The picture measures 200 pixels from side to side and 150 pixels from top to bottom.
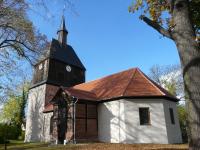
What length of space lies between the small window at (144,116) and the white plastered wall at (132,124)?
30 centimetres

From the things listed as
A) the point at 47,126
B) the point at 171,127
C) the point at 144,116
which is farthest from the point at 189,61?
the point at 47,126

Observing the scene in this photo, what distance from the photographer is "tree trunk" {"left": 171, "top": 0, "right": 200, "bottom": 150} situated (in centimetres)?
431

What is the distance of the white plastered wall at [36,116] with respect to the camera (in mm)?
28381

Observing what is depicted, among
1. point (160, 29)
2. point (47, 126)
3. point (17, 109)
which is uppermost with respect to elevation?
point (17, 109)

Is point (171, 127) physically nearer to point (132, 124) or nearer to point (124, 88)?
point (132, 124)

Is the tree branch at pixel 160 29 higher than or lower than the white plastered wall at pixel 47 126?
higher

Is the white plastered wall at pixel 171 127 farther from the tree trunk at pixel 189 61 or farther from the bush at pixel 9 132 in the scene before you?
the bush at pixel 9 132

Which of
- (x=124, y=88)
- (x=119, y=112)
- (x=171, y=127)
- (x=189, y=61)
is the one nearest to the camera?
(x=189, y=61)

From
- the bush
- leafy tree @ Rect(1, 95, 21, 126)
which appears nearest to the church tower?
the bush

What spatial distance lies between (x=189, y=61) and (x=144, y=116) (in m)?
14.2

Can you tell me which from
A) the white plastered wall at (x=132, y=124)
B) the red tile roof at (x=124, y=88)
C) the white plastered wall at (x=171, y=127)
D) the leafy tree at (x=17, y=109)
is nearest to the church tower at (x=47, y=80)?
the red tile roof at (x=124, y=88)

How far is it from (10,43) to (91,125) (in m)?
10.1

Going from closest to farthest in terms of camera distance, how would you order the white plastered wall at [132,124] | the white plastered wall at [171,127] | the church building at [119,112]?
1. the white plastered wall at [132,124]
2. the church building at [119,112]
3. the white plastered wall at [171,127]

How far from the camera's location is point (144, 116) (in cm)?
1825
